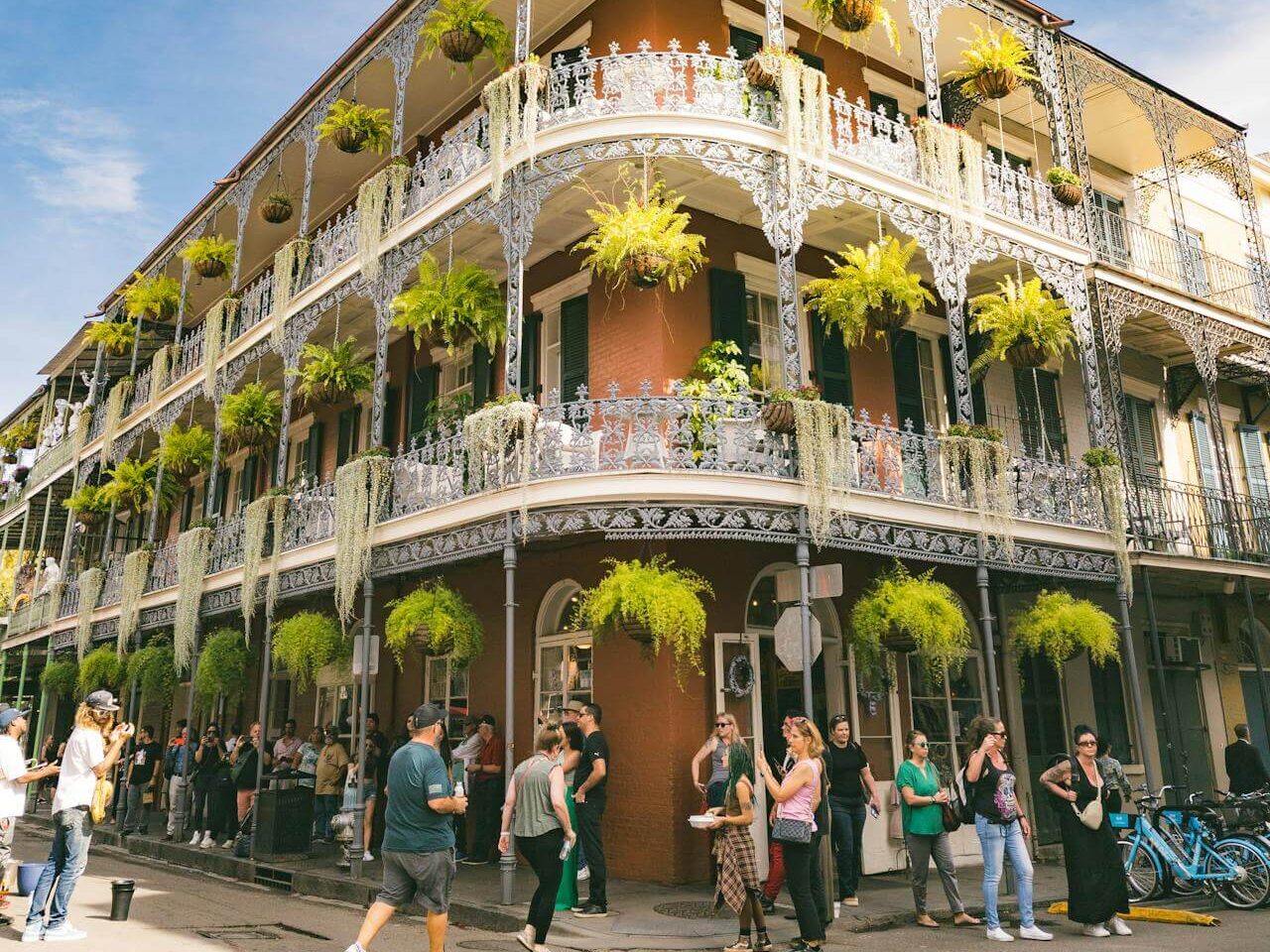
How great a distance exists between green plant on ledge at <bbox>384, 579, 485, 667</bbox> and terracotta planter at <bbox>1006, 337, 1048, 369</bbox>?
23.0 ft

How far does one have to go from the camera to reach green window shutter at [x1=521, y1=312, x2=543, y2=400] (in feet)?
42.2

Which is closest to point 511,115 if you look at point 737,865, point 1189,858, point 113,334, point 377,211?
point 377,211

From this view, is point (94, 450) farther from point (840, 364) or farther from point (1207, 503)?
point (1207, 503)

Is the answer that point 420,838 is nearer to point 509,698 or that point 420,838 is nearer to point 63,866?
point 509,698

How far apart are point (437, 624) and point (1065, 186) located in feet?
31.5

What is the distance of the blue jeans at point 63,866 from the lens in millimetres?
7102

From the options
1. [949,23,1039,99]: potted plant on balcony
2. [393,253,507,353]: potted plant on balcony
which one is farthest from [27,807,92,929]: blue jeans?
[949,23,1039,99]: potted plant on balcony

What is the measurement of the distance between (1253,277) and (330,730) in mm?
16118

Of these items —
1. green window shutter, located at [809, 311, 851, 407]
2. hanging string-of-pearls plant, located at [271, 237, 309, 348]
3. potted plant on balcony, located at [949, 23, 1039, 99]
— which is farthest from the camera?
hanging string-of-pearls plant, located at [271, 237, 309, 348]

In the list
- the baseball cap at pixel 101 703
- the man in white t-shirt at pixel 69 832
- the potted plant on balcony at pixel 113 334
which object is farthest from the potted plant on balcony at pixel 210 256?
the man in white t-shirt at pixel 69 832

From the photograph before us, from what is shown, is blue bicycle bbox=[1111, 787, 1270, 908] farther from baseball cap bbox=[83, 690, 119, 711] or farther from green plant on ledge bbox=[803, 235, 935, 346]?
baseball cap bbox=[83, 690, 119, 711]

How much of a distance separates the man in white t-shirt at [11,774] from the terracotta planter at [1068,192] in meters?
12.7

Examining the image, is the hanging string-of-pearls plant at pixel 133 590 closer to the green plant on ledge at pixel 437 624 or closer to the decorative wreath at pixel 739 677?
the green plant on ledge at pixel 437 624

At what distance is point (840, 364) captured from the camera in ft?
41.7
